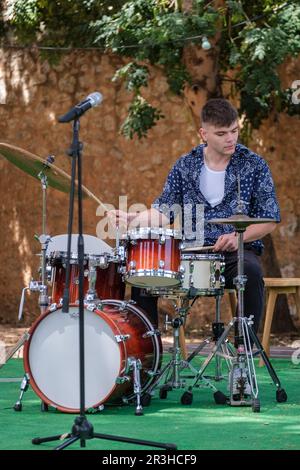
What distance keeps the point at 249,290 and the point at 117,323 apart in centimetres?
78

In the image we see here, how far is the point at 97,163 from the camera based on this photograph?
9453mm

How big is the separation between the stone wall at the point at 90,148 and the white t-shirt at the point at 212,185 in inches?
155

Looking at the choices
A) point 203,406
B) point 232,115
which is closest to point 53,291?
point 203,406

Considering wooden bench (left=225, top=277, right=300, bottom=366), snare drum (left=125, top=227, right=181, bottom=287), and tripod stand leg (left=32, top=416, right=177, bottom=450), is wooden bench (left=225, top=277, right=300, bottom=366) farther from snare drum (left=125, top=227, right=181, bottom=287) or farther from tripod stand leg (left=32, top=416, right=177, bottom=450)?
tripod stand leg (left=32, top=416, right=177, bottom=450)

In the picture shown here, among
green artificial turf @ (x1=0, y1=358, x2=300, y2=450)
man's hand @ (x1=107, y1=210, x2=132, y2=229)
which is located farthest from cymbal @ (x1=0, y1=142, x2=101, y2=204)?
green artificial turf @ (x1=0, y1=358, x2=300, y2=450)

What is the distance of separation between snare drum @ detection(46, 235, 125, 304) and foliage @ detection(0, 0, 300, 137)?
2.72 meters

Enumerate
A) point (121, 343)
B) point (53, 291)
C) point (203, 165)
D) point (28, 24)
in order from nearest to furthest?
point (121, 343) < point (53, 291) < point (203, 165) < point (28, 24)

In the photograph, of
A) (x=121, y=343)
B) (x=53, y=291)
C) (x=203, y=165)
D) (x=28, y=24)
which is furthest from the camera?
(x=28, y=24)

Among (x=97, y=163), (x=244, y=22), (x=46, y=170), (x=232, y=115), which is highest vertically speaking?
(x=244, y=22)

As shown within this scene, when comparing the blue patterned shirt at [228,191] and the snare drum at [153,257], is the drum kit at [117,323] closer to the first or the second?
the snare drum at [153,257]

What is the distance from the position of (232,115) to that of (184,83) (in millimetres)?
3127

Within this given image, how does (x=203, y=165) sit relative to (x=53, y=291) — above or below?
above

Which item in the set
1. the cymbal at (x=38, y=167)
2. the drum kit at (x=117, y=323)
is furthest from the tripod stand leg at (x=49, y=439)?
the cymbal at (x=38, y=167)

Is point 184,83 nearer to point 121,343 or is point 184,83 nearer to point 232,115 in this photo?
point 232,115
